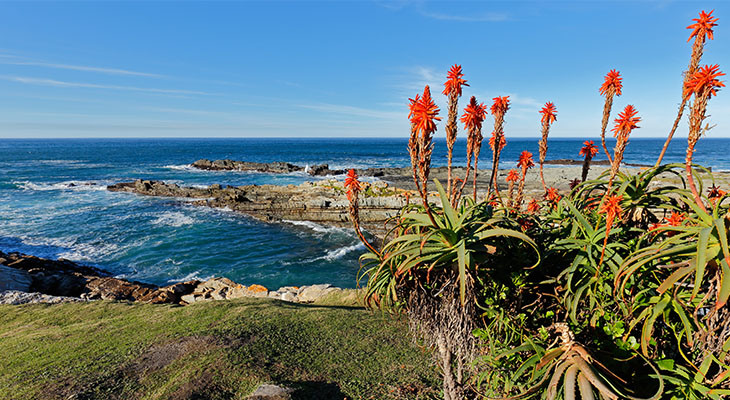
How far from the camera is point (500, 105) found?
3193mm

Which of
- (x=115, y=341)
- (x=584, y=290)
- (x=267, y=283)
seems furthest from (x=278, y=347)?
(x=267, y=283)

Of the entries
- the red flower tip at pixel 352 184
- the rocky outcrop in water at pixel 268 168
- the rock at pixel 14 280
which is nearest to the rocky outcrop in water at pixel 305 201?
the rock at pixel 14 280

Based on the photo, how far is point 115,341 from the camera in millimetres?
7000

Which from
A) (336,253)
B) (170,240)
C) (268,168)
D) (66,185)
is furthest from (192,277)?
(268,168)

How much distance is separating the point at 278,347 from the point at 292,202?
2498 centimetres

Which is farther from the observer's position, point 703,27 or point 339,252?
point 339,252

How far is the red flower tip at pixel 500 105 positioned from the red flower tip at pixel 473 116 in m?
0.18

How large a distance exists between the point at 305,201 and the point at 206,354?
2497cm

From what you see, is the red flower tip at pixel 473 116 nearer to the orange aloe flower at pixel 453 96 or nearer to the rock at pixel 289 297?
the orange aloe flower at pixel 453 96

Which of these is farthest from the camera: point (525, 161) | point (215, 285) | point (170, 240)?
point (170, 240)

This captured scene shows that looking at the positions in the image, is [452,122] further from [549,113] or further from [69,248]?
[69,248]

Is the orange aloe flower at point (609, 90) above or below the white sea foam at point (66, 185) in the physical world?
above

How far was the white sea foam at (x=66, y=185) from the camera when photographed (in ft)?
133

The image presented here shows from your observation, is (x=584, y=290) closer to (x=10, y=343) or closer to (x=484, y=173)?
(x=10, y=343)
